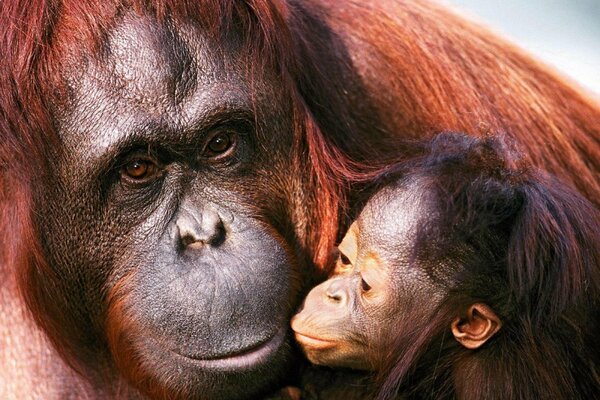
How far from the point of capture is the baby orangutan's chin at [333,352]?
2760 millimetres

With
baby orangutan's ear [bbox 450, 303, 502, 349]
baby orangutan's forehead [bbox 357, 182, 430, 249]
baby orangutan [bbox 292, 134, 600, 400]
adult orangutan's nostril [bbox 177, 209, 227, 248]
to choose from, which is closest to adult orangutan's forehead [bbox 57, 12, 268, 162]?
adult orangutan's nostril [bbox 177, 209, 227, 248]

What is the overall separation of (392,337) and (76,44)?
3.89 feet

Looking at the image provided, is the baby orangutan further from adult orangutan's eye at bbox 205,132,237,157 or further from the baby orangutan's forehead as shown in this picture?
adult orangutan's eye at bbox 205,132,237,157

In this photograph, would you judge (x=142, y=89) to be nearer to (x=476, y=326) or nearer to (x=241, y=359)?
(x=241, y=359)

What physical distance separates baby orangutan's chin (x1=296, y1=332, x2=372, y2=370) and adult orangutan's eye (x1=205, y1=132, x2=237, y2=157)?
1.82 ft

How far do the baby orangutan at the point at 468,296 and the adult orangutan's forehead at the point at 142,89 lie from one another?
24.0 inches

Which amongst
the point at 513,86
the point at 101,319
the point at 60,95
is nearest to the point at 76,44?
the point at 60,95

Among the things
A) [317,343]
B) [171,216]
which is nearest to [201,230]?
[171,216]

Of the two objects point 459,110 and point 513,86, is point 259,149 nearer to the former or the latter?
point 459,110

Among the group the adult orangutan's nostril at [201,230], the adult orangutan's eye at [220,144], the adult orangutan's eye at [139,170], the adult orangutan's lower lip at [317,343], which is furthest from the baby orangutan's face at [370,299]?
the adult orangutan's eye at [139,170]

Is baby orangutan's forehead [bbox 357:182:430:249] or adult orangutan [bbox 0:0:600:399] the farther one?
baby orangutan's forehead [bbox 357:182:430:249]

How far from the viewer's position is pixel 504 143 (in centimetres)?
298

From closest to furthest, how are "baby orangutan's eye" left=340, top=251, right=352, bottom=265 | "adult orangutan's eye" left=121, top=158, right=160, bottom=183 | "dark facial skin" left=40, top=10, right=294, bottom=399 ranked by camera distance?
"dark facial skin" left=40, top=10, right=294, bottom=399 → "adult orangutan's eye" left=121, top=158, right=160, bottom=183 → "baby orangutan's eye" left=340, top=251, right=352, bottom=265

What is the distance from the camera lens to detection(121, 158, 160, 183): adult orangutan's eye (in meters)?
2.70
